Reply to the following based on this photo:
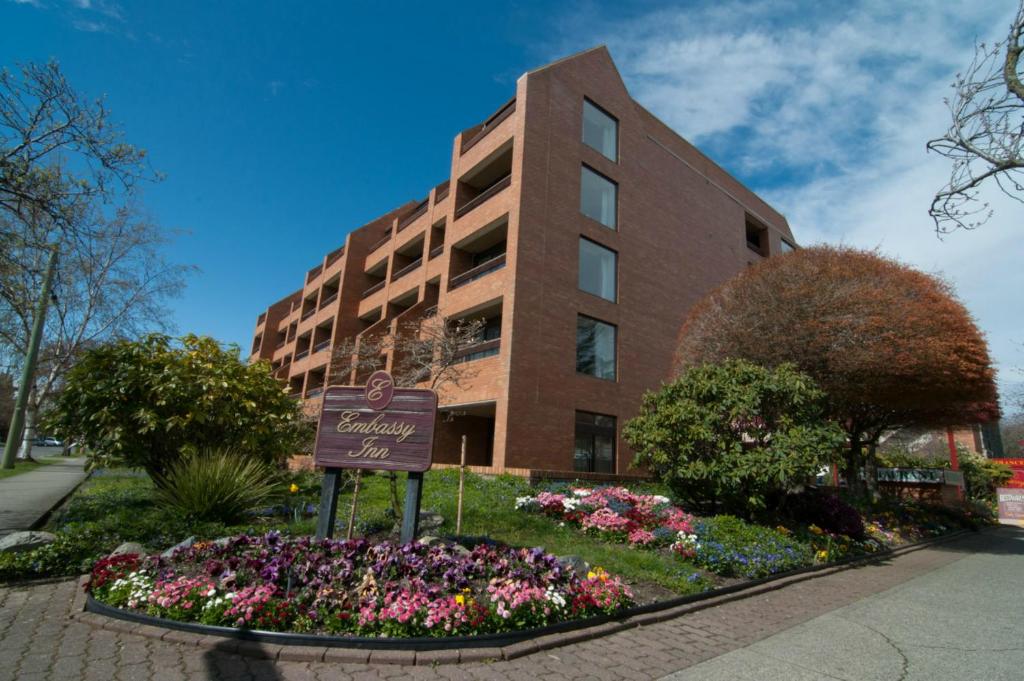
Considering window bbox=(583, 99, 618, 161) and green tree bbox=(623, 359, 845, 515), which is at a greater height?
window bbox=(583, 99, 618, 161)

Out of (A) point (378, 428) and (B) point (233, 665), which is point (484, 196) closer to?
(A) point (378, 428)

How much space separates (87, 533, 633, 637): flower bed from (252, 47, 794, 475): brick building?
9123 millimetres

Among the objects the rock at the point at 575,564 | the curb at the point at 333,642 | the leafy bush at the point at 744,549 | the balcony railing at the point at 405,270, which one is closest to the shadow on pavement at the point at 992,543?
the leafy bush at the point at 744,549

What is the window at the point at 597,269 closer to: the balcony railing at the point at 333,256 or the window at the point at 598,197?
the window at the point at 598,197

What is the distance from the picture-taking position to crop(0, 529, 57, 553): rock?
22.0ft

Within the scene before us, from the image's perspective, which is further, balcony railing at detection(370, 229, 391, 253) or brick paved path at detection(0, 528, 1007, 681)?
balcony railing at detection(370, 229, 391, 253)

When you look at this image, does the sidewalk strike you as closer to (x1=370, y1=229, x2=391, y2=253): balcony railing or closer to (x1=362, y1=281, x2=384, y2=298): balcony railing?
(x1=362, y1=281, x2=384, y2=298): balcony railing

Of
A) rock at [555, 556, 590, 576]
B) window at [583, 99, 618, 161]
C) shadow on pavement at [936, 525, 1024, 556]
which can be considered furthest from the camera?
window at [583, 99, 618, 161]

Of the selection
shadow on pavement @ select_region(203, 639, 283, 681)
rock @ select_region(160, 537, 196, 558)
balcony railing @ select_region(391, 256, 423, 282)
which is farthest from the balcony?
shadow on pavement @ select_region(203, 639, 283, 681)

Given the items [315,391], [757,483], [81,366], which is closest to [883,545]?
[757,483]

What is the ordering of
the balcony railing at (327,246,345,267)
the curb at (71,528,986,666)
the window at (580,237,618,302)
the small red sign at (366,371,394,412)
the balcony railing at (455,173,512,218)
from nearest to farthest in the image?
1. the curb at (71,528,986,666)
2. the small red sign at (366,371,394,412)
3. the balcony railing at (455,173,512,218)
4. the window at (580,237,618,302)
5. the balcony railing at (327,246,345,267)

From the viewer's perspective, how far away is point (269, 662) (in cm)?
439

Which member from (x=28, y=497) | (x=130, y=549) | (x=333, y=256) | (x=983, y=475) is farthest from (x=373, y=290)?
(x=983, y=475)

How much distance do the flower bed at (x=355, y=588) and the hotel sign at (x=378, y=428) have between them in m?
1.01
